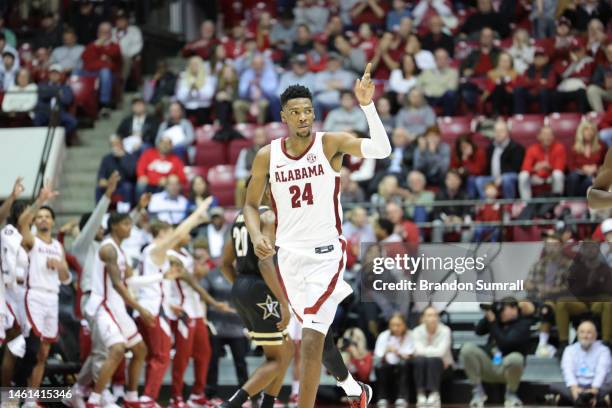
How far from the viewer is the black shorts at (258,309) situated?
28.1ft

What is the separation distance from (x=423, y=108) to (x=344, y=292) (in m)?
8.21

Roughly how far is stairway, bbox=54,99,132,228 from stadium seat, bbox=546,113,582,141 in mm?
6297

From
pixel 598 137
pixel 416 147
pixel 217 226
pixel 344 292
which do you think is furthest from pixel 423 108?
pixel 344 292

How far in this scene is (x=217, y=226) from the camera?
13281 mm

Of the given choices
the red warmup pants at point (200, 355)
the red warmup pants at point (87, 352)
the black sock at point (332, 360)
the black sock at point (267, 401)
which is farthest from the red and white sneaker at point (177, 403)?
the black sock at point (332, 360)

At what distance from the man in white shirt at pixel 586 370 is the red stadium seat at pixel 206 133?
268 inches

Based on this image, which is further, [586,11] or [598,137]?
[586,11]

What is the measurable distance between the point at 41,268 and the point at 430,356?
3917 mm

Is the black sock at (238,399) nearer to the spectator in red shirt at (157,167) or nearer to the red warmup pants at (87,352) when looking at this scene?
the red warmup pants at (87,352)

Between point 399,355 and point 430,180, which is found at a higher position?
point 430,180

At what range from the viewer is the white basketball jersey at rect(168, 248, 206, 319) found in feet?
38.3

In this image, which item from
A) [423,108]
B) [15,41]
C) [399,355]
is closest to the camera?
[399,355]

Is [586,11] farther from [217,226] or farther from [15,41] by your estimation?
[15,41]

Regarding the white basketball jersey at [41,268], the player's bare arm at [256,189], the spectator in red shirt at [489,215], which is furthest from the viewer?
the spectator in red shirt at [489,215]
